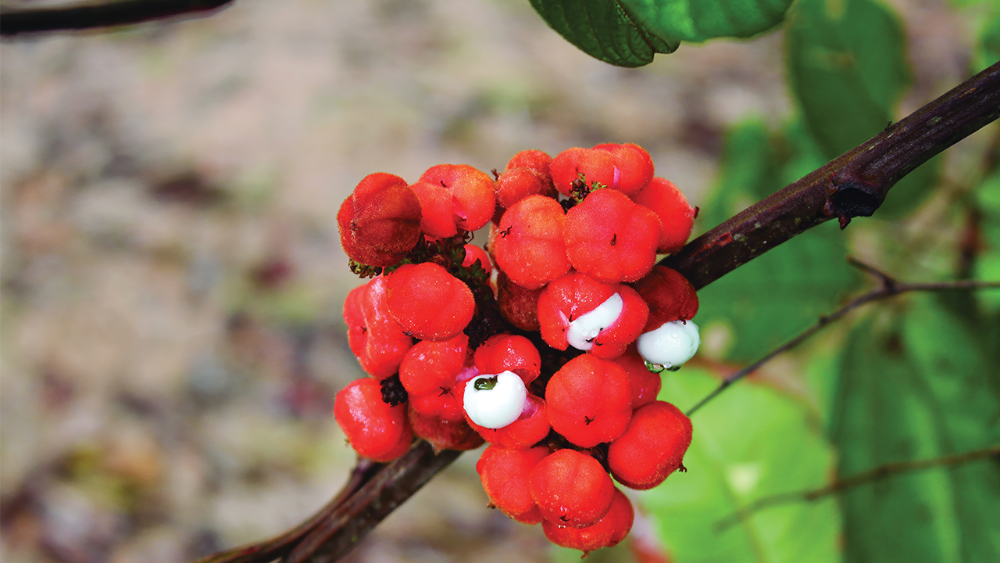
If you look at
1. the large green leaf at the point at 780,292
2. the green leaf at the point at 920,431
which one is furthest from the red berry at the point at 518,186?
the green leaf at the point at 920,431

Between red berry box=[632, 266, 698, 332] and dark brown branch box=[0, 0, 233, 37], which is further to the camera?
dark brown branch box=[0, 0, 233, 37]

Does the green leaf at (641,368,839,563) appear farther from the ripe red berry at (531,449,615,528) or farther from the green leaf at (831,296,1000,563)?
the ripe red berry at (531,449,615,528)

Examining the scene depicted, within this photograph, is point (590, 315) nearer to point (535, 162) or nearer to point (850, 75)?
point (535, 162)

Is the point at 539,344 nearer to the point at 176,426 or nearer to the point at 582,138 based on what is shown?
the point at 176,426

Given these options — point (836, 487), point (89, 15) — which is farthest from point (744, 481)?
point (89, 15)

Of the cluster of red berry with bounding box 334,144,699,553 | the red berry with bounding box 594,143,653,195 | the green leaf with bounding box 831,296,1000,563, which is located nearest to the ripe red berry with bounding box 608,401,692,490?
the cluster of red berry with bounding box 334,144,699,553

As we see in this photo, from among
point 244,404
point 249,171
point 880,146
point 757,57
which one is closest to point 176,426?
point 244,404
